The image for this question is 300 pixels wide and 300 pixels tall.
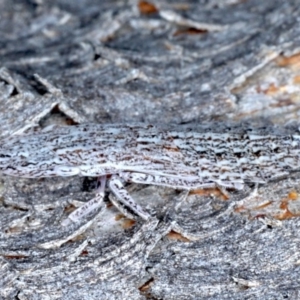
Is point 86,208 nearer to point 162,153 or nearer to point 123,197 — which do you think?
point 123,197

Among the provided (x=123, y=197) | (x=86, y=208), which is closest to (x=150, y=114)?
(x=123, y=197)

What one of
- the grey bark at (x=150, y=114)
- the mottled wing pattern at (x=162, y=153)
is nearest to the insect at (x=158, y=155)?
the mottled wing pattern at (x=162, y=153)

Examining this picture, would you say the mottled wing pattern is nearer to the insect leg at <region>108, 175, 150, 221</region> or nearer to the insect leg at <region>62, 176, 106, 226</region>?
the insect leg at <region>108, 175, 150, 221</region>

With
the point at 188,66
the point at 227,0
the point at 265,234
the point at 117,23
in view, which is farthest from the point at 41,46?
the point at 265,234

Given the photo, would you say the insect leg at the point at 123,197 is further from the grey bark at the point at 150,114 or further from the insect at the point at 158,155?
the grey bark at the point at 150,114

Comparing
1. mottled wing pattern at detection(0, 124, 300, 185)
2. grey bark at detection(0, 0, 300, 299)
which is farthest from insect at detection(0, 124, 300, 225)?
grey bark at detection(0, 0, 300, 299)

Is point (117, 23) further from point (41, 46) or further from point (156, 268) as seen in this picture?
point (156, 268)
